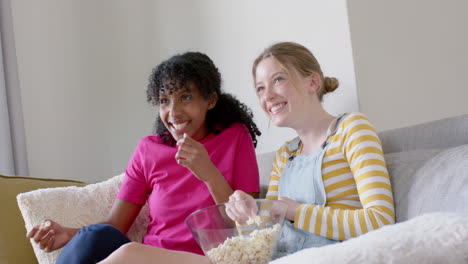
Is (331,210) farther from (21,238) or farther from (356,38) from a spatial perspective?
(21,238)

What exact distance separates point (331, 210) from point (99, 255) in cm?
48

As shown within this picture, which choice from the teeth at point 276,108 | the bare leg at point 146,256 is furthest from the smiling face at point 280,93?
the bare leg at point 146,256

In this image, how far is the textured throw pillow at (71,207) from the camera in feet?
4.21

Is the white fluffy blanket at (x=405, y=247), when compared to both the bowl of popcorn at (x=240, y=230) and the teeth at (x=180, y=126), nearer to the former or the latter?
the bowl of popcorn at (x=240, y=230)

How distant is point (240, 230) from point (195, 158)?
1.24 feet

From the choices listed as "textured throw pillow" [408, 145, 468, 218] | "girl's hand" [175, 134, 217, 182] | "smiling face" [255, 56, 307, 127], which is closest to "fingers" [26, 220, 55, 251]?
"girl's hand" [175, 134, 217, 182]

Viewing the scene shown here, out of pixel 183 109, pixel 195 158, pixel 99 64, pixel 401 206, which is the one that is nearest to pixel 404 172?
pixel 401 206

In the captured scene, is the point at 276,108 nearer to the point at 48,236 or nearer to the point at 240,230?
the point at 240,230

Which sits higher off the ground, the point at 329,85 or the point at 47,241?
the point at 329,85

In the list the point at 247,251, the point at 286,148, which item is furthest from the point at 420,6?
the point at 247,251

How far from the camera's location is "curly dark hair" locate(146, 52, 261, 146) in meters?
1.35

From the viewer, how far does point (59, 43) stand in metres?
2.40

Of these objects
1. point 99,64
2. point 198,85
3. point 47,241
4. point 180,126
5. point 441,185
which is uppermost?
point 99,64

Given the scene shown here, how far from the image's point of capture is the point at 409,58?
1.51 metres
